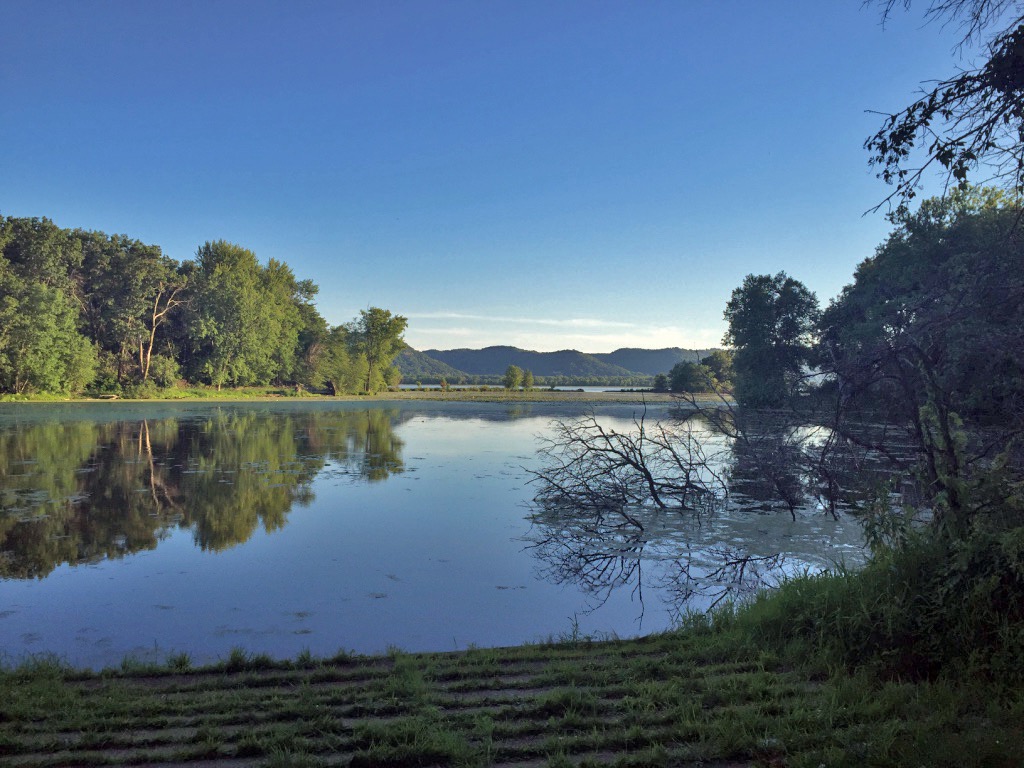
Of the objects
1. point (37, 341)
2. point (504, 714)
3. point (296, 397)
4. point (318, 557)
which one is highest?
point (37, 341)

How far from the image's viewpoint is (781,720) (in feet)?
13.0

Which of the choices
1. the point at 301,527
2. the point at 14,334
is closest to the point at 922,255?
the point at 301,527

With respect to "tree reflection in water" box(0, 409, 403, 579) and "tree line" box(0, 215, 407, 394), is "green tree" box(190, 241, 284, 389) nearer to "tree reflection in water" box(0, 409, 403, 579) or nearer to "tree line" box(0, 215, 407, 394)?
"tree line" box(0, 215, 407, 394)

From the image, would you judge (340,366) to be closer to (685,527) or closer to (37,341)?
(37,341)

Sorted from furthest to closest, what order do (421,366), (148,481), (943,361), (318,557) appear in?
(421,366) < (148,481) < (318,557) < (943,361)

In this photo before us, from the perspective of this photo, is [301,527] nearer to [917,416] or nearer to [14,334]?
[917,416]

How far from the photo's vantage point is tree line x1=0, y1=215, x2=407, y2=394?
145 feet

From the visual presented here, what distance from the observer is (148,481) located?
50.1ft

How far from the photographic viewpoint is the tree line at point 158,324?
1737 inches

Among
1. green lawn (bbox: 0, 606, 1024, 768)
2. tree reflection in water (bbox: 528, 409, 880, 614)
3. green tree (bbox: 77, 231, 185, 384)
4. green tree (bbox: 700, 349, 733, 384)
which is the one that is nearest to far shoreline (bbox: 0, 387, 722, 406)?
green tree (bbox: 77, 231, 185, 384)

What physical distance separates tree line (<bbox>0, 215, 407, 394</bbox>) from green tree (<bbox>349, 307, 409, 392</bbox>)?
0.46 ft

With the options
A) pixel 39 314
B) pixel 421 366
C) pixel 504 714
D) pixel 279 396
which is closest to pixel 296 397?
pixel 279 396

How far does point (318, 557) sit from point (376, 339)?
223ft

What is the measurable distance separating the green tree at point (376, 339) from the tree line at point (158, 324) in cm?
14
